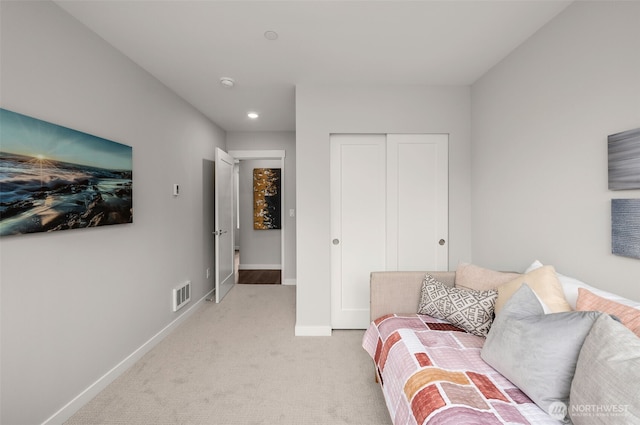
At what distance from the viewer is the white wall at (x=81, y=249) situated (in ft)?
4.70

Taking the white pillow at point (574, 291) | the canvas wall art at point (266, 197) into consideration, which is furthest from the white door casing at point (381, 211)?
the canvas wall art at point (266, 197)

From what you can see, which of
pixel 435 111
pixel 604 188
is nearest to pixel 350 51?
pixel 435 111

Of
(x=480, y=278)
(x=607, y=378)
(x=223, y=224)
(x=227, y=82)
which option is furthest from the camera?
(x=223, y=224)

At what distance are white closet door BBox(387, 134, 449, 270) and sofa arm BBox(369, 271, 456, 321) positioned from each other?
0.69 meters

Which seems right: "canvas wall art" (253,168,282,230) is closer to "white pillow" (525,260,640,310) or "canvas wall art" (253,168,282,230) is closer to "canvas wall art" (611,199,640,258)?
"white pillow" (525,260,640,310)

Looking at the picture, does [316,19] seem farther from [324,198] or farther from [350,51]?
[324,198]

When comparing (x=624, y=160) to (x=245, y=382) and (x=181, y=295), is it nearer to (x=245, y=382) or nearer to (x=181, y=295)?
(x=245, y=382)

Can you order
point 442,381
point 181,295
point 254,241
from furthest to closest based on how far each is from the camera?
point 254,241 → point 181,295 → point 442,381

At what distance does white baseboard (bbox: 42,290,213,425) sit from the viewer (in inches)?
64.8

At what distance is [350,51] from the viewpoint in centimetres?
215

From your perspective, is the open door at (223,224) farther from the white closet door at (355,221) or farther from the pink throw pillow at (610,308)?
the pink throw pillow at (610,308)

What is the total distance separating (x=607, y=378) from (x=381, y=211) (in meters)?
2.04

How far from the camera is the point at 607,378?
2.92ft

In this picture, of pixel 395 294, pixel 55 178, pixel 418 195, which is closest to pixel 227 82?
pixel 55 178
